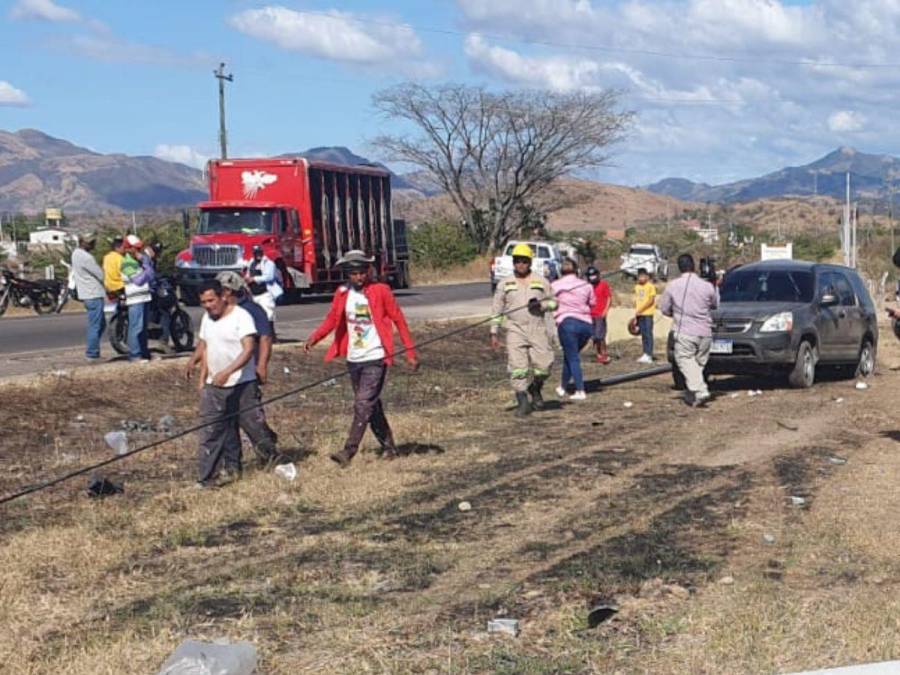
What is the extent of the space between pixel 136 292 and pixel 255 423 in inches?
279

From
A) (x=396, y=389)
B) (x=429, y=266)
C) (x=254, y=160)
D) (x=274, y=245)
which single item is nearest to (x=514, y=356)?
(x=396, y=389)

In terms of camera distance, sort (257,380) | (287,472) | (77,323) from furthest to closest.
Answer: (77,323) → (257,380) → (287,472)

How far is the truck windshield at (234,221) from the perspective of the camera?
101ft

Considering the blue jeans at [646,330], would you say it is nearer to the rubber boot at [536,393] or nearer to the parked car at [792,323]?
the parked car at [792,323]

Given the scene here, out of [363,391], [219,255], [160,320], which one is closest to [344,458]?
Result: [363,391]

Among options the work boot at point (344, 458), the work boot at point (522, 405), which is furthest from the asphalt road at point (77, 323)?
the work boot at point (344, 458)

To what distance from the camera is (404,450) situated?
11891 millimetres

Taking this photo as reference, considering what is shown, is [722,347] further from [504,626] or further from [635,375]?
[504,626]

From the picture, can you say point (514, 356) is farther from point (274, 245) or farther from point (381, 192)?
point (381, 192)

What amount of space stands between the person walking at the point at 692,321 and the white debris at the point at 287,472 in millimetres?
6402

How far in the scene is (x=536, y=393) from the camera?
14.9 m

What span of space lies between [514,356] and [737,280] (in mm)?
5530

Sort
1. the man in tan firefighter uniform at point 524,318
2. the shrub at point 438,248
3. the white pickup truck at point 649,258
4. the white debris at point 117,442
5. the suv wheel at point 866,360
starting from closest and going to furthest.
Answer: the white debris at point 117,442, the man in tan firefighter uniform at point 524,318, the suv wheel at point 866,360, the white pickup truck at point 649,258, the shrub at point 438,248

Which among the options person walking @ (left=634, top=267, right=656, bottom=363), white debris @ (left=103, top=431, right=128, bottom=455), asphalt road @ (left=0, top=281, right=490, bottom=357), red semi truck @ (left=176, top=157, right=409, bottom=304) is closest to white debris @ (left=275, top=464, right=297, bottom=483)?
white debris @ (left=103, top=431, right=128, bottom=455)
